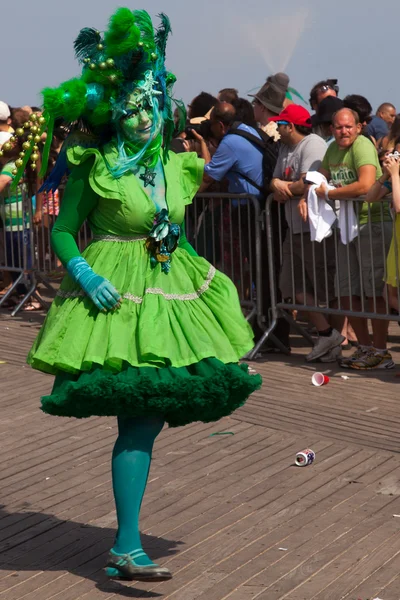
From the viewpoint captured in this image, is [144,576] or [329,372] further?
[329,372]

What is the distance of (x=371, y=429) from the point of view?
7285 millimetres

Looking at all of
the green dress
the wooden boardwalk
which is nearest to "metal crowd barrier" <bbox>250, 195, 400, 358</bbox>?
the wooden boardwalk

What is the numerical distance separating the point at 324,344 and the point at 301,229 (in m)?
0.95

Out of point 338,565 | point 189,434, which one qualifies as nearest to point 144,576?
point 338,565

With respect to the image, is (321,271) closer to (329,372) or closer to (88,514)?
(329,372)

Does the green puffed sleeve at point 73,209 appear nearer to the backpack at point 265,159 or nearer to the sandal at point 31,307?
the backpack at point 265,159

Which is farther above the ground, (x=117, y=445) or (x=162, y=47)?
(x=162, y=47)

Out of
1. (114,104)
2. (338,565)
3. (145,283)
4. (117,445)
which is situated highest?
(114,104)

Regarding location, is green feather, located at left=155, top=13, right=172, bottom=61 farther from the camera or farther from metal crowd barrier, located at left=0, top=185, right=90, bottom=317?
metal crowd barrier, located at left=0, top=185, right=90, bottom=317

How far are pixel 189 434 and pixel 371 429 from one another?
113 centimetres

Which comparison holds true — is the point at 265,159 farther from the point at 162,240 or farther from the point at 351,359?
the point at 162,240

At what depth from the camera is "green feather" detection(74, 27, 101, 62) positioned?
4.94 metres

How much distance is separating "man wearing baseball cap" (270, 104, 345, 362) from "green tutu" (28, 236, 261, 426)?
449 cm

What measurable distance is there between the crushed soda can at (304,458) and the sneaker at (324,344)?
295 centimetres
